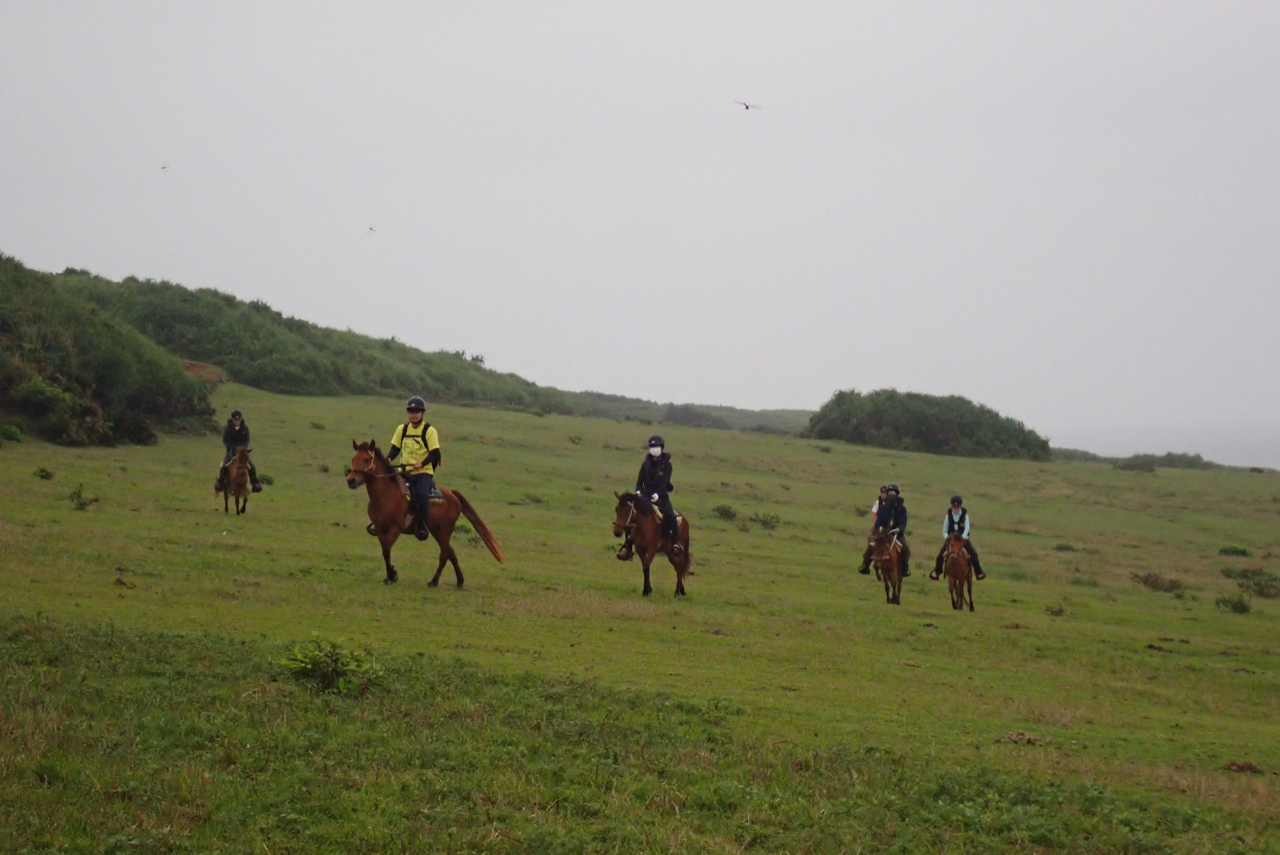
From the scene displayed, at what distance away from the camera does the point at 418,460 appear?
56.9ft

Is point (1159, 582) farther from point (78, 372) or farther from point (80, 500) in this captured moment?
point (78, 372)

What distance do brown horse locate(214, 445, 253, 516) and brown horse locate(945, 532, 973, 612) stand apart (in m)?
13.5

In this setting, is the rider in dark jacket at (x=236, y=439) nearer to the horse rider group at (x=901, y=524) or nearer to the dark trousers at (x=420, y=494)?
the dark trousers at (x=420, y=494)

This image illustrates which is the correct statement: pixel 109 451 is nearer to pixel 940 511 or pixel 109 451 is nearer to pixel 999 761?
pixel 940 511

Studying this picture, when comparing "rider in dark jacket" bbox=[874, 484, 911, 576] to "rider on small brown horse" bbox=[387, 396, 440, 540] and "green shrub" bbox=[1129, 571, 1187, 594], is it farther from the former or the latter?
"green shrub" bbox=[1129, 571, 1187, 594]

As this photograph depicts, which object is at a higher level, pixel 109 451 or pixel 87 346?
pixel 87 346

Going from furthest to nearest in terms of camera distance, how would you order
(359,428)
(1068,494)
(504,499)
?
(1068,494)
(359,428)
(504,499)

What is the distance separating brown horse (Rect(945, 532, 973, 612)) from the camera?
2155 cm

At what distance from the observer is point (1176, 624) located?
74.2 feet

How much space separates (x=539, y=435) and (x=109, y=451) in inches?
749

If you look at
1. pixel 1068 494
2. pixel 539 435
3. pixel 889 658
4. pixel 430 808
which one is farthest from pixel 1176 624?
pixel 539 435

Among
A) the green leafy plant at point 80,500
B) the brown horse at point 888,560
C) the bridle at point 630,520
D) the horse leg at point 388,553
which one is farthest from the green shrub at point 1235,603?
the green leafy plant at point 80,500

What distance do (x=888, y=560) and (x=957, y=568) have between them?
125cm

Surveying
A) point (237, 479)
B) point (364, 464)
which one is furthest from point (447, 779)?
point (237, 479)
